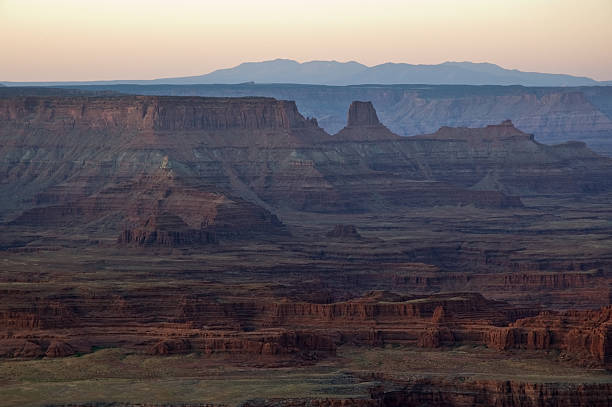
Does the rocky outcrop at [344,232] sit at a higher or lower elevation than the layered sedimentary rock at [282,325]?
higher

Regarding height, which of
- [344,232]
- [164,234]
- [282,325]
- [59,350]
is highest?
[344,232]

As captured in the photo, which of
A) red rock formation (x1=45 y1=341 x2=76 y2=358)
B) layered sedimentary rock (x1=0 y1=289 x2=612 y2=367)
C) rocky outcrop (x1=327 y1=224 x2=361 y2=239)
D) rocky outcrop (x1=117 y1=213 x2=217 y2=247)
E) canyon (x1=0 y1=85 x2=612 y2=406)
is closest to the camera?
canyon (x1=0 y1=85 x2=612 y2=406)

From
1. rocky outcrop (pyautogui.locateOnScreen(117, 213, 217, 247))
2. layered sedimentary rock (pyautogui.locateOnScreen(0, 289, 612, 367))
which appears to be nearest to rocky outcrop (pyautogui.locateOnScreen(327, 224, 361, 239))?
rocky outcrop (pyautogui.locateOnScreen(117, 213, 217, 247))

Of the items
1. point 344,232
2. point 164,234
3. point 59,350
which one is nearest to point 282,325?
point 59,350

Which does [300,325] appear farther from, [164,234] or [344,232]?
[344,232]

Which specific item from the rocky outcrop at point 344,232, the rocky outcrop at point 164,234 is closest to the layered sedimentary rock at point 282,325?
the rocky outcrop at point 164,234

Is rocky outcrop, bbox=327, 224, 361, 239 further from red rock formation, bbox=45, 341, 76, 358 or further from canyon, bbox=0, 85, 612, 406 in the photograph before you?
red rock formation, bbox=45, 341, 76, 358

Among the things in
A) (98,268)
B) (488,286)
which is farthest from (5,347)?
(488,286)

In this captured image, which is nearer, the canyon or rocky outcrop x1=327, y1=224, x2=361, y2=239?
the canyon

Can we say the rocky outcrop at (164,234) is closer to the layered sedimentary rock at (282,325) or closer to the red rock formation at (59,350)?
the layered sedimentary rock at (282,325)

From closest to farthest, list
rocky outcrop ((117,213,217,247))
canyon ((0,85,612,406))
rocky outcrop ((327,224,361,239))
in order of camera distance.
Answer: canyon ((0,85,612,406)) < rocky outcrop ((117,213,217,247)) < rocky outcrop ((327,224,361,239))

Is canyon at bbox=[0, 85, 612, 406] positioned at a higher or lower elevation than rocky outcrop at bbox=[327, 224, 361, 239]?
lower
